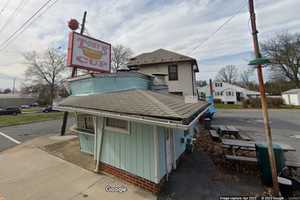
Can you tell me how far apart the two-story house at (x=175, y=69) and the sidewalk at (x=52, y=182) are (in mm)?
11505

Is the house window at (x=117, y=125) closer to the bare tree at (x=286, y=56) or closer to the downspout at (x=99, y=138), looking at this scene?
the downspout at (x=99, y=138)

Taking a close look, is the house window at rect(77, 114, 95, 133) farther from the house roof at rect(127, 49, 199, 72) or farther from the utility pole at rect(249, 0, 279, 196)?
the house roof at rect(127, 49, 199, 72)

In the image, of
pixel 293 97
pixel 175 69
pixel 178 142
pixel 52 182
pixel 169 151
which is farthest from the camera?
pixel 293 97

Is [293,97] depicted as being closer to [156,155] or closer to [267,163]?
[267,163]

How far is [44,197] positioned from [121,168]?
6.30ft

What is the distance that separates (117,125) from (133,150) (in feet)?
3.04

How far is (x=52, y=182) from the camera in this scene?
13.8ft

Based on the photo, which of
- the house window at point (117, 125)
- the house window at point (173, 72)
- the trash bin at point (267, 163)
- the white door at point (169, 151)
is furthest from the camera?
the house window at point (173, 72)

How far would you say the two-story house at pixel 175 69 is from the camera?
1477cm

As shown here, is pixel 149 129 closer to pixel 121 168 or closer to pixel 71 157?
pixel 121 168

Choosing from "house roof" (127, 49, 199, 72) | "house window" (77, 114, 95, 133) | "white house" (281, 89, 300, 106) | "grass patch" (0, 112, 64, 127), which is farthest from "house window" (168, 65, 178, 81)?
"white house" (281, 89, 300, 106)

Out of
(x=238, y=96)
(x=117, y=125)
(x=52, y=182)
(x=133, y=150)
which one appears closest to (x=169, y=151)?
(x=133, y=150)

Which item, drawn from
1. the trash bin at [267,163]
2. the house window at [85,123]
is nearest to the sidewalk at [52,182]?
the house window at [85,123]

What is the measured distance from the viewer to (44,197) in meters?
3.55
